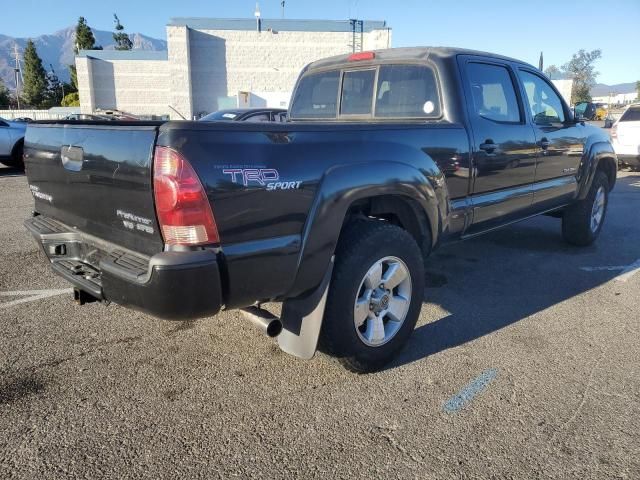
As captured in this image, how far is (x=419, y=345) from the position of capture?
131 inches

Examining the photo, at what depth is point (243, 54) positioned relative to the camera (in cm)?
4278

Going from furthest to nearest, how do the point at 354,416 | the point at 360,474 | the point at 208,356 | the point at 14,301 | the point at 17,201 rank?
the point at 17,201 → the point at 14,301 → the point at 208,356 → the point at 354,416 → the point at 360,474

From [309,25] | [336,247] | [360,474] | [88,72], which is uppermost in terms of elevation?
[309,25]

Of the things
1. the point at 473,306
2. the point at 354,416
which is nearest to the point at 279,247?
the point at 354,416

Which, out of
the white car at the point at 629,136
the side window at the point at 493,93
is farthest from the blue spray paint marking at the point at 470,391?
the white car at the point at 629,136

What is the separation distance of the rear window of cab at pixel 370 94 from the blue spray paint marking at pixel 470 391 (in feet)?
5.94

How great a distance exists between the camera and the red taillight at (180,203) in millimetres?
2086

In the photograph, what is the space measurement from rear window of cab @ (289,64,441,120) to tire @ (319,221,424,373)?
47.6 inches

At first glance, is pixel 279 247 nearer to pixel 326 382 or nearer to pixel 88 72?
pixel 326 382

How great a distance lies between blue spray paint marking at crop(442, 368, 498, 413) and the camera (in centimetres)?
266

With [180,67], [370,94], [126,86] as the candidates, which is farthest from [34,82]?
[370,94]

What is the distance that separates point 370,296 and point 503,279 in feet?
7.62

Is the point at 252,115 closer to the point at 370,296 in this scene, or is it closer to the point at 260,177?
the point at 370,296

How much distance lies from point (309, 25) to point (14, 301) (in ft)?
141
